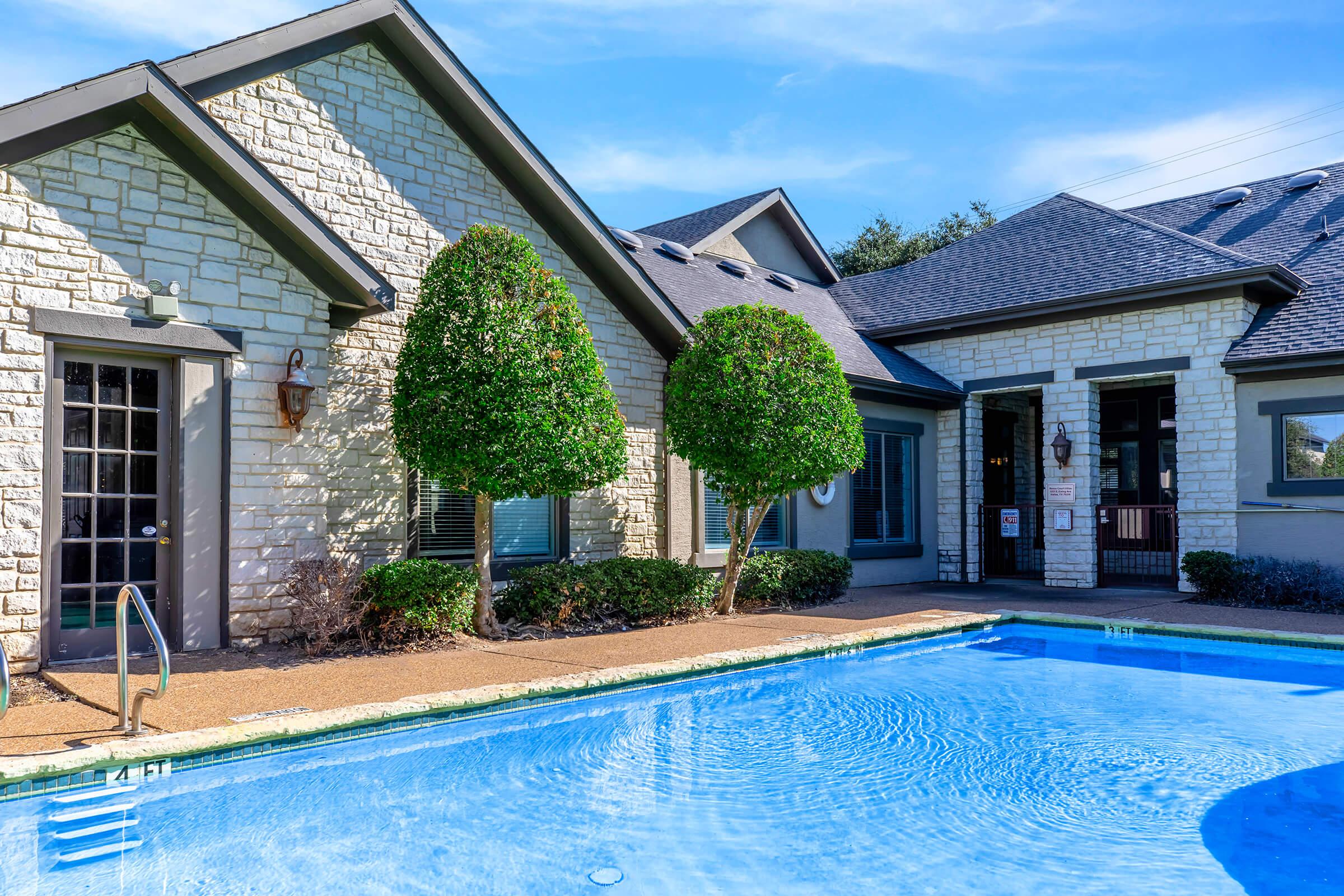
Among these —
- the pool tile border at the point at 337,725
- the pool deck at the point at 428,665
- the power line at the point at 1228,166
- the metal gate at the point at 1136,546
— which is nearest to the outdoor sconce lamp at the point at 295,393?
the pool deck at the point at 428,665

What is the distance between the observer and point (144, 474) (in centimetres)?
757

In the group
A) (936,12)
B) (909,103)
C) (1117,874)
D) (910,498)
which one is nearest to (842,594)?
(910,498)

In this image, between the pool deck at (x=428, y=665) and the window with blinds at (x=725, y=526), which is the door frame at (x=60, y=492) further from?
the window with blinds at (x=725, y=526)

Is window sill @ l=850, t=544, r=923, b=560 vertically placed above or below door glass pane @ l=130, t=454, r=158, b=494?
below

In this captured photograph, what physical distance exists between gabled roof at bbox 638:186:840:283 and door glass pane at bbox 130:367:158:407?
410 inches

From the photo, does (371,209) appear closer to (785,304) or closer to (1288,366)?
(785,304)

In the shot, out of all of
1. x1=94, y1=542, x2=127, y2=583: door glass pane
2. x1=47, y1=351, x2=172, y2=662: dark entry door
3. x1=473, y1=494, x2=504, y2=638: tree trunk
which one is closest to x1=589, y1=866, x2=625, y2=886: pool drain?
x1=473, y1=494, x2=504, y2=638: tree trunk

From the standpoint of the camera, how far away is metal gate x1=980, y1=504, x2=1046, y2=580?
49.3 ft

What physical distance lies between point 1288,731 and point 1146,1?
1033cm

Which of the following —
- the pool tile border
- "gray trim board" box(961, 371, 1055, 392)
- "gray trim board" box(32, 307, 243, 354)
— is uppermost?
"gray trim board" box(961, 371, 1055, 392)

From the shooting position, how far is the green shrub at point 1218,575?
1198 cm

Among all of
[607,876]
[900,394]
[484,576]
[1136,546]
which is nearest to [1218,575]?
[1136,546]

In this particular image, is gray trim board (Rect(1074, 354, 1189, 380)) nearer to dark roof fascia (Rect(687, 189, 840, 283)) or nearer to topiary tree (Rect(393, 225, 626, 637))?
dark roof fascia (Rect(687, 189, 840, 283))

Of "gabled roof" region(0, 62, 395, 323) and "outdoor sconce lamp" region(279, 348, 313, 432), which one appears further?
"outdoor sconce lamp" region(279, 348, 313, 432)
